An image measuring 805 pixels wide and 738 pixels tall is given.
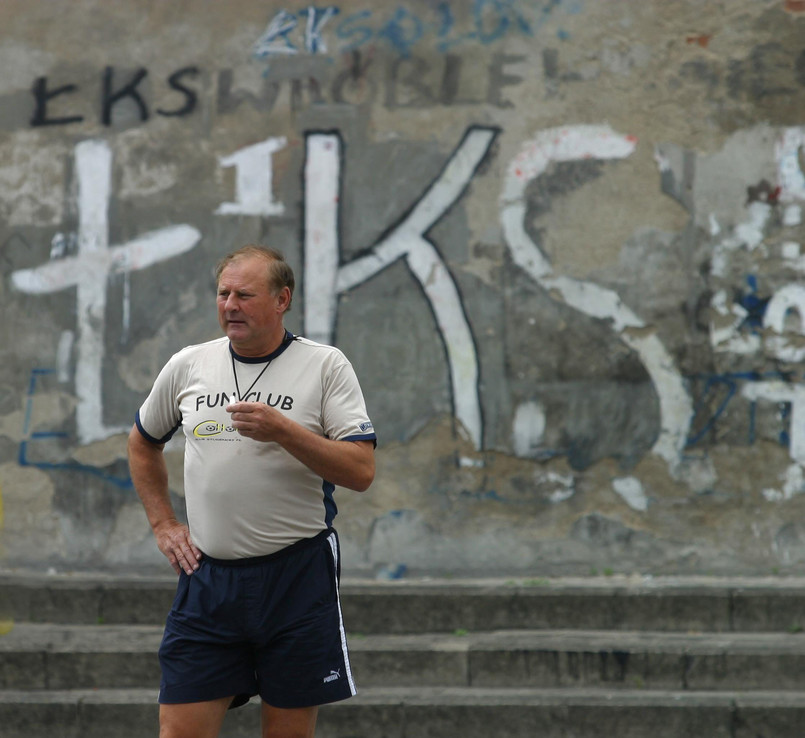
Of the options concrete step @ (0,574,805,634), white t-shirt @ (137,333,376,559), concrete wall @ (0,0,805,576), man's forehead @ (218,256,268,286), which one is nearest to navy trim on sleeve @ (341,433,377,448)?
white t-shirt @ (137,333,376,559)

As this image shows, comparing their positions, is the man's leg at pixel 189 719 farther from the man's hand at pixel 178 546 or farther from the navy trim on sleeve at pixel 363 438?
Answer: the navy trim on sleeve at pixel 363 438

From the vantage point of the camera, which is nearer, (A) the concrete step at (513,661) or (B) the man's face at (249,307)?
(B) the man's face at (249,307)

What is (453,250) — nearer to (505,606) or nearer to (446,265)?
(446,265)

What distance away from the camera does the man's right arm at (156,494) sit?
3477 mm

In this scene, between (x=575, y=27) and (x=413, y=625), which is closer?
(x=413, y=625)

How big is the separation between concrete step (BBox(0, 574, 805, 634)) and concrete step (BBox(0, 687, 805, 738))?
0.55 meters

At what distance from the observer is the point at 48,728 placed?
5.14 m

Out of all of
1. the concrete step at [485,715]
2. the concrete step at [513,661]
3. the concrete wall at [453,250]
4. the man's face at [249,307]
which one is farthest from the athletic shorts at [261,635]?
the concrete wall at [453,250]

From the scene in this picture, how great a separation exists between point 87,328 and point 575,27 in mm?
3292

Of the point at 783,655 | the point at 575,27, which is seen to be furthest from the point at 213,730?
the point at 575,27

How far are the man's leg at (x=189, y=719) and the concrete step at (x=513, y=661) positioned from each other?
7.26ft

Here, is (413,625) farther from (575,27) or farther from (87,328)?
(575,27)

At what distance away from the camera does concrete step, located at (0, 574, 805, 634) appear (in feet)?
18.7

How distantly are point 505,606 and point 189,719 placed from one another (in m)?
2.81
